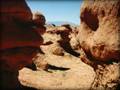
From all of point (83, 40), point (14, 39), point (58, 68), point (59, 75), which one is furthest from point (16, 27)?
point (58, 68)

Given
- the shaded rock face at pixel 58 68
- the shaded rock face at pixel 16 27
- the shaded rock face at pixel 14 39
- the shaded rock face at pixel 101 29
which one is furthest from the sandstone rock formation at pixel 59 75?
the shaded rock face at pixel 16 27

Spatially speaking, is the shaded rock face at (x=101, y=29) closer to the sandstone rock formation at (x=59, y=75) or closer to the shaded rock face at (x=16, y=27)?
the shaded rock face at (x=16, y=27)

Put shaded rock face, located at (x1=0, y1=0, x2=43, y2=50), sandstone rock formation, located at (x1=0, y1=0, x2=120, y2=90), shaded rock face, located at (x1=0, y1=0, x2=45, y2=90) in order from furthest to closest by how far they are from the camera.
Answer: shaded rock face, located at (x1=0, y1=0, x2=45, y2=90)
shaded rock face, located at (x1=0, y1=0, x2=43, y2=50)
sandstone rock formation, located at (x1=0, y1=0, x2=120, y2=90)

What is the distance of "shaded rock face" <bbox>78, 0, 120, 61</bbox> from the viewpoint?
17.4m

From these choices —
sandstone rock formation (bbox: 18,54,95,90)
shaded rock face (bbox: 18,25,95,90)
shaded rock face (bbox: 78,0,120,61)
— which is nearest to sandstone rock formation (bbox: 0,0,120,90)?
shaded rock face (bbox: 78,0,120,61)

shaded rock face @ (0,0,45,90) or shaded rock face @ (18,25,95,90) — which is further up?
shaded rock face @ (0,0,45,90)

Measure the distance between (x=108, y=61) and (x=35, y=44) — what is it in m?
5.31

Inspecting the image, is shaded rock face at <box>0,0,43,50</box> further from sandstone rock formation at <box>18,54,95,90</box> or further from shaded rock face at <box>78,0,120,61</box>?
sandstone rock formation at <box>18,54,95,90</box>

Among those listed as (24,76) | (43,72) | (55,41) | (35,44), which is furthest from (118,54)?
(55,41)

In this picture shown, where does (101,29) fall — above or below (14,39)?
above

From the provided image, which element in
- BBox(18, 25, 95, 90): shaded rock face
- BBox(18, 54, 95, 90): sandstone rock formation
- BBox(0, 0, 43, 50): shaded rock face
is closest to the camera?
BBox(0, 0, 43, 50): shaded rock face

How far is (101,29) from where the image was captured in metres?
18.3

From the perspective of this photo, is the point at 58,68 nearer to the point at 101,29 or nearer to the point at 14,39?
the point at 14,39

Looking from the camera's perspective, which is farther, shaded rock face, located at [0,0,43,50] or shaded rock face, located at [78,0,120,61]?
shaded rock face, located at [0,0,43,50]
